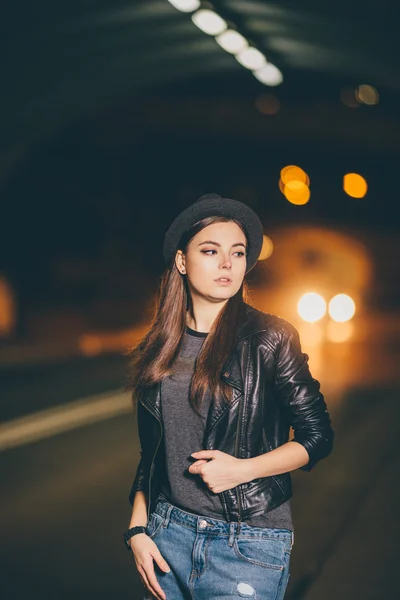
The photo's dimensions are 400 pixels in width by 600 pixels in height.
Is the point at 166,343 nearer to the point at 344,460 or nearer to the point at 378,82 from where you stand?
the point at 344,460

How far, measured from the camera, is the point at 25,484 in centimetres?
878

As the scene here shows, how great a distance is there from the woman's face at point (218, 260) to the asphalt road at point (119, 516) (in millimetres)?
3334

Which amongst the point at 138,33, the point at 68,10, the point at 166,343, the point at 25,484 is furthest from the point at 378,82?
the point at 166,343

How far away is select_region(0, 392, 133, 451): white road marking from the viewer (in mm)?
11475

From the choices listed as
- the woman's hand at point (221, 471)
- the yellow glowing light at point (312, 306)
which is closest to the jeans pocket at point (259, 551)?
the woman's hand at point (221, 471)

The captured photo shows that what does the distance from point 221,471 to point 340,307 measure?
90.8ft

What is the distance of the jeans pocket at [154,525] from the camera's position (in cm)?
266

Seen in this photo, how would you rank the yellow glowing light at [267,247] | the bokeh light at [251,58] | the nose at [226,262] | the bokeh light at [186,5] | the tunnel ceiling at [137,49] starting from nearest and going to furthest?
the nose at [226,262], the tunnel ceiling at [137,49], the bokeh light at [186,5], the bokeh light at [251,58], the yellow glowing light at [267,247]

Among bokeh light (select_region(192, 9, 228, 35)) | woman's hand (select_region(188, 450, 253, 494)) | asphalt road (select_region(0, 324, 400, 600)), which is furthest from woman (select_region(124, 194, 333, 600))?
bokeh light (select_region(192, 9, 228, 35))

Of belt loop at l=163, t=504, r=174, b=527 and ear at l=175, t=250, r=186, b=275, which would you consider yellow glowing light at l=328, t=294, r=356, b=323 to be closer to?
ear at l=175, t=250, r=186, b=275

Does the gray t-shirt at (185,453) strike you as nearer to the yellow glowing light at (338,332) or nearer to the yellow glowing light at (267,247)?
the yellow glowing light at (338,332)

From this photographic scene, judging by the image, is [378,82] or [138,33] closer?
[138,33]

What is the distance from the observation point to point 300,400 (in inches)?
102

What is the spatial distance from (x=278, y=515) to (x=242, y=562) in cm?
17
